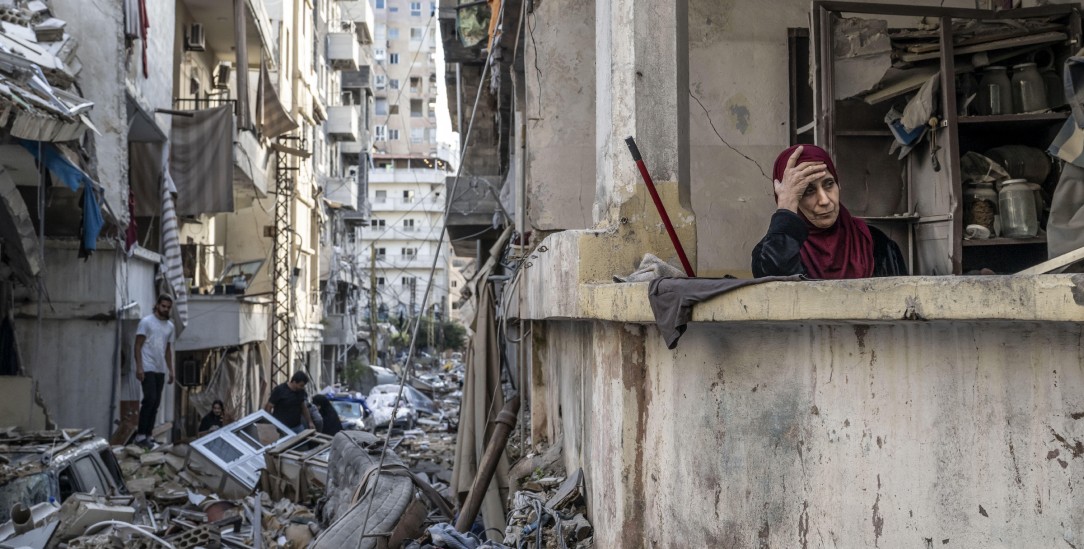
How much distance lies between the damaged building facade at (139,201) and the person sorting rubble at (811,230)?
261 inches

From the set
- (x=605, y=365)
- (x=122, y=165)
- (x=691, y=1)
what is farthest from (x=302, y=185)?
(x=605, y=365)

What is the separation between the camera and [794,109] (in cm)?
634

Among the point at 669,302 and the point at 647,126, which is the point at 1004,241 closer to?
the point at 647,126

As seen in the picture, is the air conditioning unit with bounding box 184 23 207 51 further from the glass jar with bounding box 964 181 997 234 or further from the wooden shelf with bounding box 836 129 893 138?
the glass jar with bounding box 964 181 997 234

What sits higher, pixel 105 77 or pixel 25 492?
pixel 105 77

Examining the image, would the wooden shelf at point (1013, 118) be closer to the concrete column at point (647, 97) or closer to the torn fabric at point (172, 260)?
the concrete column at point (647, 97)

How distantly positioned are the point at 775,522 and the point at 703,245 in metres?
3.14

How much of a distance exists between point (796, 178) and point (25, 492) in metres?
5.81

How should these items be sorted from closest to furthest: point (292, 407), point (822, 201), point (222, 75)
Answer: point (822, 201) → point (292, 407) → point (222, 75)

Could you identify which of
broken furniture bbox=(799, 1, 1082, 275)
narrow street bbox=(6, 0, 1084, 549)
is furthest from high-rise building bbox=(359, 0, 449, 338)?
broken furniture bbox=(799, 1, 1082, 275)

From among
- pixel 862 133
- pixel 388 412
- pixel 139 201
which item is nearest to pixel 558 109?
pixel 862 133

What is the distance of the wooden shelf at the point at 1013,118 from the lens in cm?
545

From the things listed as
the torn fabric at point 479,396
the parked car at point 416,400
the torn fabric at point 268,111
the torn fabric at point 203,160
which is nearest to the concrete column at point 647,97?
the torn fabric at point 479,396

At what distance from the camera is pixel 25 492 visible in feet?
22.7
